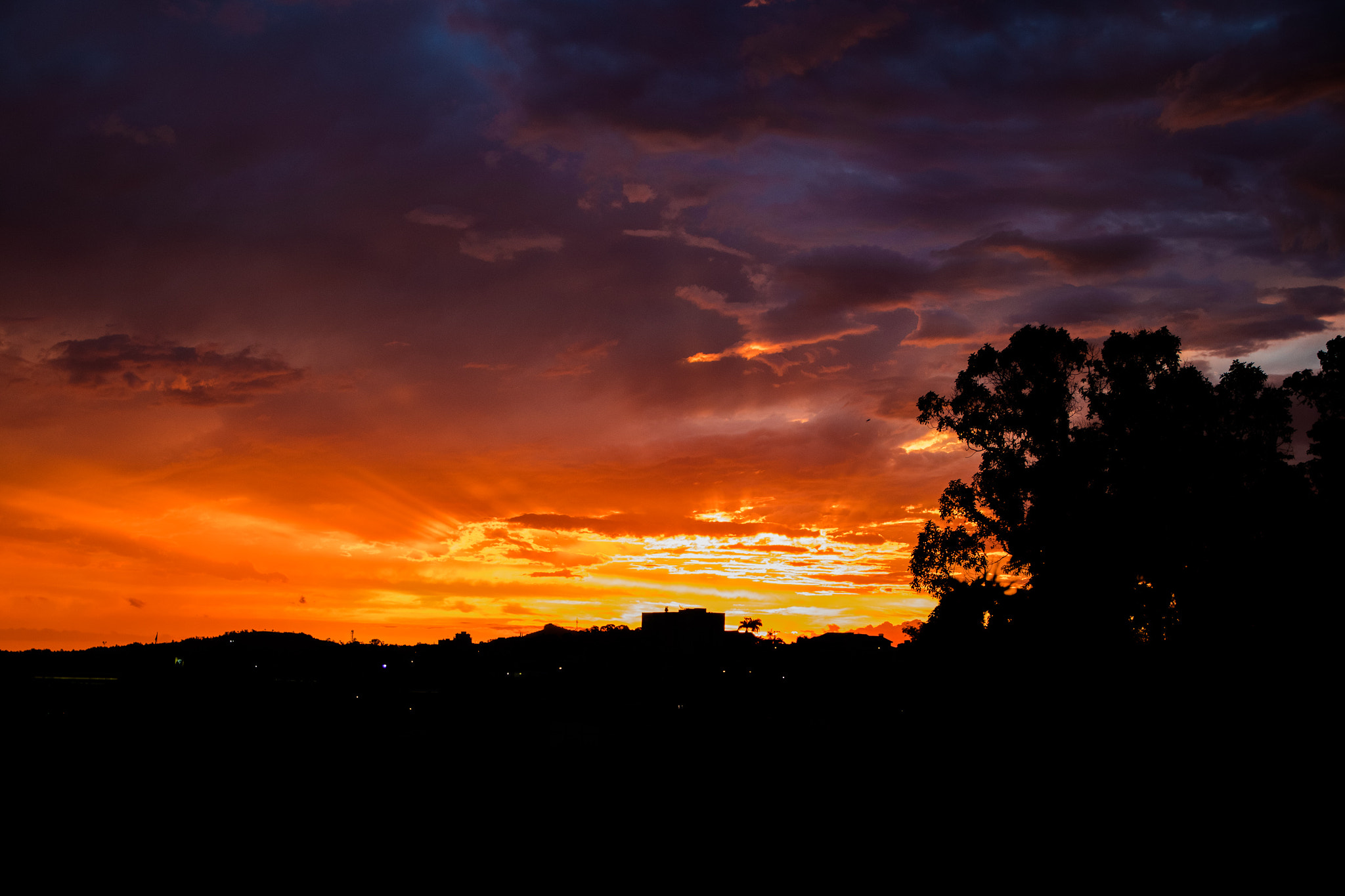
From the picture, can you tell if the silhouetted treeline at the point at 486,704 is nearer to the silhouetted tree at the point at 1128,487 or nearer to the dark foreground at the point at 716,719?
the dark foreground at the point at 716,719

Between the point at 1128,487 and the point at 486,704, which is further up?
the point at 1128,487

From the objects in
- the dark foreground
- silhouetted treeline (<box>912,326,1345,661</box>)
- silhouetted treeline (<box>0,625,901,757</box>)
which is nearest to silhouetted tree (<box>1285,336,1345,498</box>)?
silhouetted treeline (<box>912,326,1345,661</box>)

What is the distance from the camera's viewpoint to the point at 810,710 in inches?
1716

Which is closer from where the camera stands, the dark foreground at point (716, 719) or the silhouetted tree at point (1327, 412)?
the dark foreground at point (716, 719)

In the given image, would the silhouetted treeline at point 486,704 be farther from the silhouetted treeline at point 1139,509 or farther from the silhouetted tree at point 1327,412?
the silhouetted tree at point 1327,412

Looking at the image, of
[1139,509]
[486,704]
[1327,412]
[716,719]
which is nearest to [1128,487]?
[1139,509]

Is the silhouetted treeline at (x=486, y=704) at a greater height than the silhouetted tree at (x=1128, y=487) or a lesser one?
lesser

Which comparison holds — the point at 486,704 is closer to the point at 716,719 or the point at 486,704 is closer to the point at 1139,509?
the point at 716,719

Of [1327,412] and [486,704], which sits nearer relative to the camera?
[1327,412]

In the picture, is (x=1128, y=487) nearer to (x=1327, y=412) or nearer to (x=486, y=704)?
(x=1327, y=412)

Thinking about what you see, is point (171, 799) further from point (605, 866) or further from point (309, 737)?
point (605, 866)

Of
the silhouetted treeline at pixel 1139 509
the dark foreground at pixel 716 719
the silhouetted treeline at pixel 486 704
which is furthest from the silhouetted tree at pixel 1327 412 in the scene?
the silhouetted treeline at pixel 486 704

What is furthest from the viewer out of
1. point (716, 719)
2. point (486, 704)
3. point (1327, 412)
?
point (486, 704)

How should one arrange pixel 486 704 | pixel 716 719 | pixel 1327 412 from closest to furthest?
pixel 1327 412 < pixel 716 719 < pixel 486 704
